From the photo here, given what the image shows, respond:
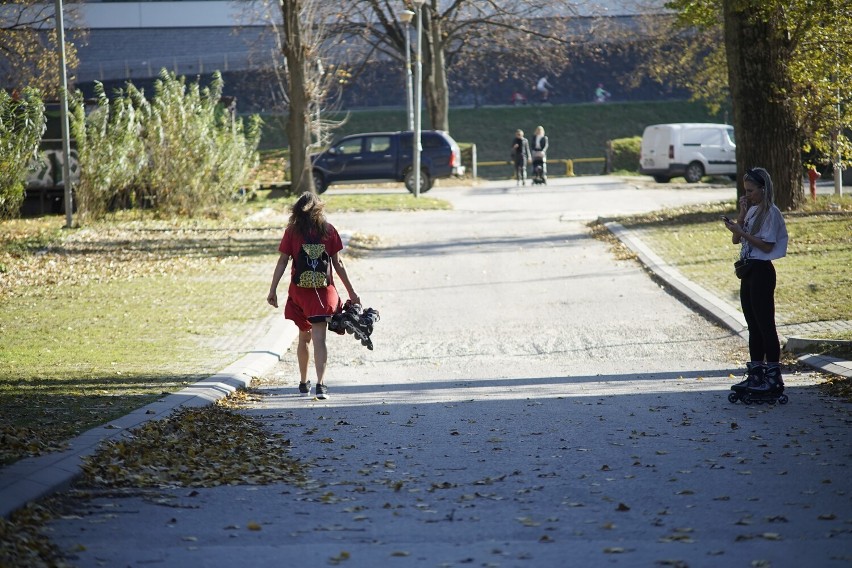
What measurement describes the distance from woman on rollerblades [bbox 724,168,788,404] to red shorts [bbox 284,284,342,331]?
323 centimetres

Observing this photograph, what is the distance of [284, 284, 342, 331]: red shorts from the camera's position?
9688 mm

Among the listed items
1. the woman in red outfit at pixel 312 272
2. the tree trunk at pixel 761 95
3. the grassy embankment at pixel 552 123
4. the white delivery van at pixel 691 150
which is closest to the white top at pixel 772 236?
the woman in red outfit at pixel 312 272

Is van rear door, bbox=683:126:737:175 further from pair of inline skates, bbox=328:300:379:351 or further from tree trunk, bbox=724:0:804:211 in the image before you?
pair of inline skates, bbox=328:300:379:351

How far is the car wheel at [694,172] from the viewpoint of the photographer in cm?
3862

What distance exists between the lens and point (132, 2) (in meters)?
61.8

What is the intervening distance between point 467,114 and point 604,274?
42357 millimetres

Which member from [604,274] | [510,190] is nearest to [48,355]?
[604,274]

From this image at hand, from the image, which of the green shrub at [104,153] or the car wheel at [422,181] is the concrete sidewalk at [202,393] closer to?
the green shrub at [104,153]

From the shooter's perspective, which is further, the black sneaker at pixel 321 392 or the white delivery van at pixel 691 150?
the white delivery van at pixel 691 150

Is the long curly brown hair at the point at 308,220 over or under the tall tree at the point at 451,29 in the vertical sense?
under

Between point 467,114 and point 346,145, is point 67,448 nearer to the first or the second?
point 346,145

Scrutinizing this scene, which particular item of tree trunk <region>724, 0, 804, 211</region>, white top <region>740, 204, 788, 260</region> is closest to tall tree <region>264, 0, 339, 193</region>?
tree trunk <region>724, 0, 804, 211</region>

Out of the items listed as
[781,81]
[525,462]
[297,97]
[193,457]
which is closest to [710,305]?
[525,462]

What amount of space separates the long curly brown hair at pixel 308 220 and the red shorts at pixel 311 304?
0.45m
